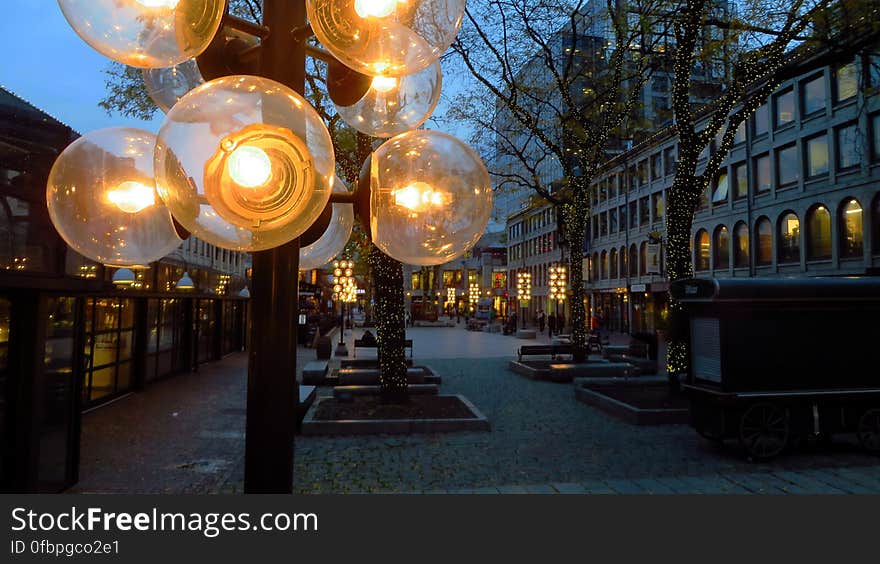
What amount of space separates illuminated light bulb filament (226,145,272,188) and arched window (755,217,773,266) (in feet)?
115

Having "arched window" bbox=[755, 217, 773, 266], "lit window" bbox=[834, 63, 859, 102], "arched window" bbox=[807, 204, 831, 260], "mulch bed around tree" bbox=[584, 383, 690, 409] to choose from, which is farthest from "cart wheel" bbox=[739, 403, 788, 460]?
"arched window" bbox=[755, 217, 773, 266]

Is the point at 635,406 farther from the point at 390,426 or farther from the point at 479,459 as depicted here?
the point at 390,426

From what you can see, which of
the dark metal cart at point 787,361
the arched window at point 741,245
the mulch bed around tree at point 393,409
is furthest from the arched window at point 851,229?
the mulch bed around tree at point 393,409

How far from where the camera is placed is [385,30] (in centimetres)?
187

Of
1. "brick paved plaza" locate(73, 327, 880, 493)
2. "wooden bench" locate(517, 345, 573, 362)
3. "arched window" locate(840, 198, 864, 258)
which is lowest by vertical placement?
"brick paved plaza" locate(73, 327, 880, 493)

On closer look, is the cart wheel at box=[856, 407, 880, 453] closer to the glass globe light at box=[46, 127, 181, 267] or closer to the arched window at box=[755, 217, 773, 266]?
the glass globe light at box=[46, 127, 181, 267]

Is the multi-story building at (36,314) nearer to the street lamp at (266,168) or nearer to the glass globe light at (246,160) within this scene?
the street lamp at (266,168)

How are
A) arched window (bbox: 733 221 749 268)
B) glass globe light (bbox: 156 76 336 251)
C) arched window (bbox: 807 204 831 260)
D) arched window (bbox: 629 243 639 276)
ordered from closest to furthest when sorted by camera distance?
glass globe light (bbox: 156 76 336 251) → arched window (bbox: 807 204 831 260) → arched window (bbox: 733 221 749 268) → arched window (bbox: 629 243 639 276)

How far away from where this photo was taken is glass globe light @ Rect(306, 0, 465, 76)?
5.88 ft

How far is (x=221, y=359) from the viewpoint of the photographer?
2236cm

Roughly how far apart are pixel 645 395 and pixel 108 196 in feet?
43.0

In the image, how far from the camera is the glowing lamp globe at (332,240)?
2.91 m

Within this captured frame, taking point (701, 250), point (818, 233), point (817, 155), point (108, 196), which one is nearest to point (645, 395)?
point (108, 196)

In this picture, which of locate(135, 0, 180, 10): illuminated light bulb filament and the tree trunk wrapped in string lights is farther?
the tree trunk wrapped in string lights
